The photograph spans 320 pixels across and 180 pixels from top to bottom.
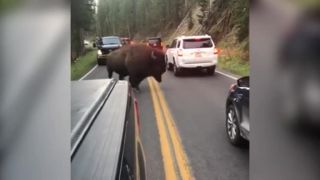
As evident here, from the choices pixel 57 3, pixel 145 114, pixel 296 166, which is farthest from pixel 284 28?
pixel 145 114

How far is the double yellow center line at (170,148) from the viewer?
3.78 metres

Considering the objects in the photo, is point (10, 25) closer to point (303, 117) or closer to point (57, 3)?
point (57, 3)

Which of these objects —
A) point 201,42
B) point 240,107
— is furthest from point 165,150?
point 240,107

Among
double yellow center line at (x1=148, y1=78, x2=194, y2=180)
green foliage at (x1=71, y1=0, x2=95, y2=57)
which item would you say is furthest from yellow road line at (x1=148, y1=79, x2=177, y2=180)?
green foliage at (x1=71, y1=0, x2=95, y2=57)

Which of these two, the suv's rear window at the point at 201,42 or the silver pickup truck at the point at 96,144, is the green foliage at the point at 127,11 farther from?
the suv's rear window at the point at 201,42

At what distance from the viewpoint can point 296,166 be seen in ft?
1.93

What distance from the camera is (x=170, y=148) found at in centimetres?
479

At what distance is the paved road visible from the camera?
3.64 m

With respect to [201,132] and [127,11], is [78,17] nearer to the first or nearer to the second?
[127,11]

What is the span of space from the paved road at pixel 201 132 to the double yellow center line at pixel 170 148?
5 cm

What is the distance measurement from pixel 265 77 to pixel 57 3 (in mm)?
298

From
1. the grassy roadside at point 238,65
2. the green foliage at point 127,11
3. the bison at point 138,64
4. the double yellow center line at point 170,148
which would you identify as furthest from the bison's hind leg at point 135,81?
the grassy roadside at point 238,65

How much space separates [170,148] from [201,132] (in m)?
0.83

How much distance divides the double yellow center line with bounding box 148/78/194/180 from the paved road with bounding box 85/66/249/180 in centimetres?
5
